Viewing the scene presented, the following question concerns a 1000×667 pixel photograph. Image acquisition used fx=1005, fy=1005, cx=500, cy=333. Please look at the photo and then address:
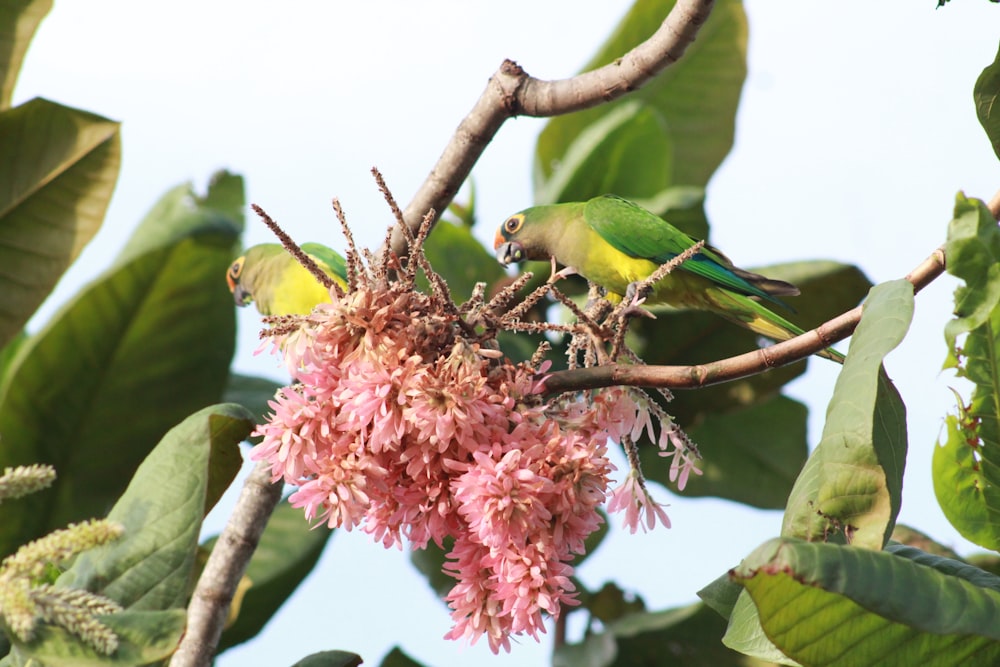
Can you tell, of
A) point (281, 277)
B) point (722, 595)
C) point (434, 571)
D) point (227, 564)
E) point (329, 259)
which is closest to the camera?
point (722, 595)

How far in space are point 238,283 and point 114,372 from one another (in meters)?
0.49

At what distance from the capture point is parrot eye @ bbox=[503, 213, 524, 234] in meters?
2.52

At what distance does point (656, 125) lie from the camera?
4023mm

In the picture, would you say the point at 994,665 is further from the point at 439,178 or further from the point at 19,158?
the point at 19,158

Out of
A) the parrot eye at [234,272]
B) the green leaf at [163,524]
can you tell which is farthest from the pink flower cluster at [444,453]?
the parrot eye at [234,272]

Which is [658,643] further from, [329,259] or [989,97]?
[989,97]

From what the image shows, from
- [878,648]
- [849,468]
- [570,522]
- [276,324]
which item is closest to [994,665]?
[878,648]

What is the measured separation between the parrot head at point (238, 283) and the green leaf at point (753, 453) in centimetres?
199

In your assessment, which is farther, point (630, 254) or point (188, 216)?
point (188, 216)

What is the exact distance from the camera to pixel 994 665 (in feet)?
4.31

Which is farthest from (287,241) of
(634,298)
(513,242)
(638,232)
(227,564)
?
(513,242)

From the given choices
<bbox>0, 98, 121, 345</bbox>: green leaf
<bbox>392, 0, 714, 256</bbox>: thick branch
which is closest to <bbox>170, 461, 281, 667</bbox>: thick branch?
<bbox>392, 0, 714, 256</bbox>: thick branch

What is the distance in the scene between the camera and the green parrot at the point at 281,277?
276 cm

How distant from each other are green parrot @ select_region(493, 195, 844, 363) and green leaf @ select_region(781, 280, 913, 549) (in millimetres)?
947
